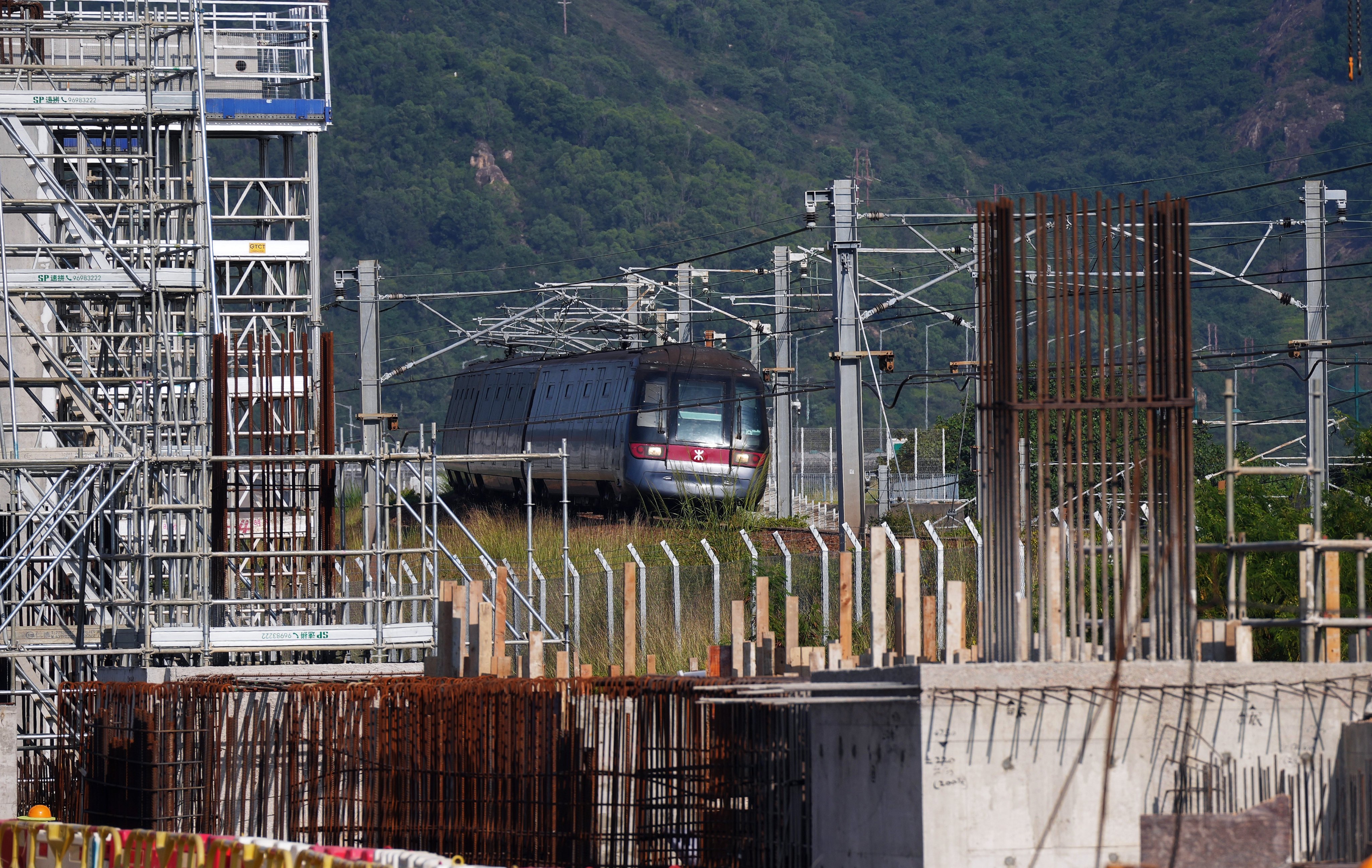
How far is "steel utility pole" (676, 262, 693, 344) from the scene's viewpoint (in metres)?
42.0

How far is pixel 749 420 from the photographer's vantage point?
39.8 metres

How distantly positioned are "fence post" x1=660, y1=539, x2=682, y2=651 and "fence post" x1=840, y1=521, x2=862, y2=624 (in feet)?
Result: 7.18

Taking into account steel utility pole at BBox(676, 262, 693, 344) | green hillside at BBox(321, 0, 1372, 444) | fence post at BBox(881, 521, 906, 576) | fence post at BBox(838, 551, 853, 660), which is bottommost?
fence post at BBox(838, 551, 853, 660)

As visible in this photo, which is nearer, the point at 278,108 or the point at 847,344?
the point at 847,344

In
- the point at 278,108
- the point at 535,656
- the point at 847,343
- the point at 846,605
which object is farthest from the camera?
the point at 278,108

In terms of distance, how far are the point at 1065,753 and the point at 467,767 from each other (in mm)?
5450

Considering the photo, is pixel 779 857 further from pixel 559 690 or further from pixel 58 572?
pixel 58 572

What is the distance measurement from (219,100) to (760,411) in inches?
482

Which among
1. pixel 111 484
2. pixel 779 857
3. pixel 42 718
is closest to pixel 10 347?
pixel 111 484

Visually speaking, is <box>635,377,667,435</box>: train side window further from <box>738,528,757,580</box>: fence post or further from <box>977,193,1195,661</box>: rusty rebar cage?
<box>977,193,1195,661</box>: rusty rebar cage

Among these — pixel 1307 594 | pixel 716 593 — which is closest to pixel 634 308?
pixel 716 593

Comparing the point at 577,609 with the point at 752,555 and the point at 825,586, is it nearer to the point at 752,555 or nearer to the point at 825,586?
the point at 752,555

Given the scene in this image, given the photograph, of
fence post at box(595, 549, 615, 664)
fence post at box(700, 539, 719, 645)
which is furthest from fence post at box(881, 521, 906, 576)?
fence post at box(595, 549, 615, 664)

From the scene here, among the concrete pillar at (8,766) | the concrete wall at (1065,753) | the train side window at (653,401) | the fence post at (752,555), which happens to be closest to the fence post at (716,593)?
the fence post at (752,555)
